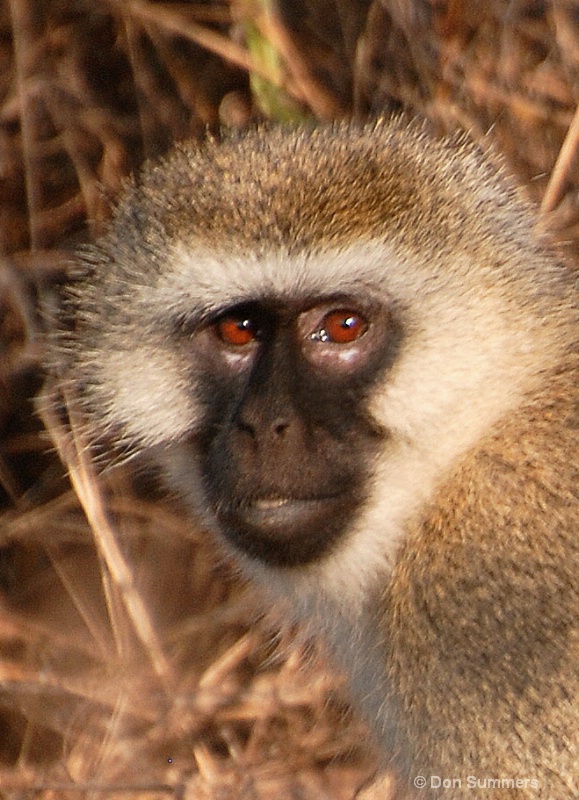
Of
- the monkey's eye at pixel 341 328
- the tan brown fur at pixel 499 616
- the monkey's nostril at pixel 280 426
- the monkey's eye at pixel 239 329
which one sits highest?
the monkey's eye at pixel 341 328

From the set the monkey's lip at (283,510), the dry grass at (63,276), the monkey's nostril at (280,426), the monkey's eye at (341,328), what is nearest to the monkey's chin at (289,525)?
the monkey's lip at (283,510)

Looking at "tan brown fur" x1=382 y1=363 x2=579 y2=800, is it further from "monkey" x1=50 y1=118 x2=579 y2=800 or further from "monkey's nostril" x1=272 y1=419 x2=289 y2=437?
"monkey's nostril" x1=272 y1=419 x2=289 y2=437

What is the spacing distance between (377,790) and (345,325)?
139 centimetres

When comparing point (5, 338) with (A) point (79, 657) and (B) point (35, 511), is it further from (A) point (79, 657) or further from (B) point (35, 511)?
(A) point (79, 657)

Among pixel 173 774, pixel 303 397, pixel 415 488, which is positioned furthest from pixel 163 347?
pixel 173 774

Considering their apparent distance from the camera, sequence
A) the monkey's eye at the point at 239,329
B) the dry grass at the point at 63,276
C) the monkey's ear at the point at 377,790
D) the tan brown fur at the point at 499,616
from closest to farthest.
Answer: the tan brown fur at the point at 499,616 → the monkey's eye at the point at 239,329 → the monkey's ear at the point at 377,790 → the dry grass at the point at 63,276

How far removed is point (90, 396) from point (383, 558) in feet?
2.27

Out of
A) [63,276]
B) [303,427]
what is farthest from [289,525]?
[63,276]

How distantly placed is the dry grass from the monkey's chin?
1.07 meters

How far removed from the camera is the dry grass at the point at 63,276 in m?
3.07

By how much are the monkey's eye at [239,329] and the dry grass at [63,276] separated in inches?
42.1

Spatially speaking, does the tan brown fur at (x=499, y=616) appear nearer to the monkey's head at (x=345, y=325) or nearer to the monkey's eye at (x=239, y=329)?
the monkey's head at (x=345, y=325)

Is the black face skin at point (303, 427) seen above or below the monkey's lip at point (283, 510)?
above

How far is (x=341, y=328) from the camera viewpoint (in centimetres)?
192
